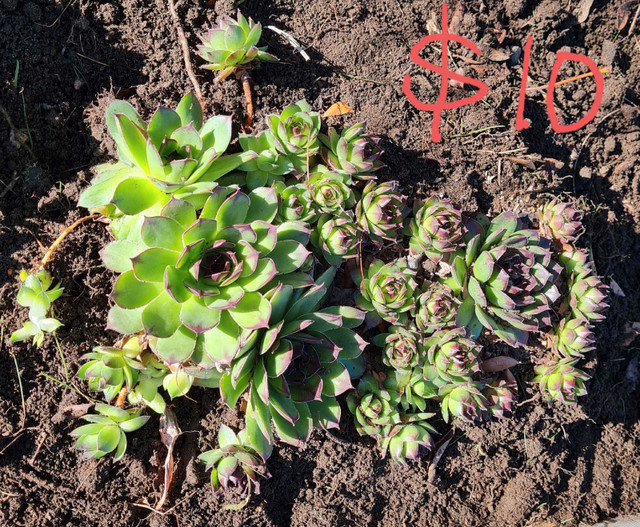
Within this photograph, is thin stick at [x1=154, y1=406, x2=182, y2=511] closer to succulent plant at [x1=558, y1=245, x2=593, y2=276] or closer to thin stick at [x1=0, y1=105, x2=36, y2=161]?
thin stick at [x1=0, y1=105, x2=36, y2=161]

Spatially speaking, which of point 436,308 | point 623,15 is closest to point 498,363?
point 436,308

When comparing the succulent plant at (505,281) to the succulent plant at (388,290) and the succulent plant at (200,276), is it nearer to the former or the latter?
the succulent plant at (388,290)

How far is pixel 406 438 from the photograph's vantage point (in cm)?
235

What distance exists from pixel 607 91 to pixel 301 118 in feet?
6.82

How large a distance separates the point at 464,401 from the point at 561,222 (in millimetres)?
1017

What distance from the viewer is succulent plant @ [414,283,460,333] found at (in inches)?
89.7

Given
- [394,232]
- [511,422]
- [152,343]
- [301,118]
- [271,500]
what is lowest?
[271,500]

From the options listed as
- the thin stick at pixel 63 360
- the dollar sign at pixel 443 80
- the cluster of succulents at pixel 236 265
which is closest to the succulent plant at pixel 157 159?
the cluster of succulents at pixel 236 265

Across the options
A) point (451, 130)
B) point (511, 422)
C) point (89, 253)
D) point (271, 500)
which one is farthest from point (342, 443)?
point (451, 130)

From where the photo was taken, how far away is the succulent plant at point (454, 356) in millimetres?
2250

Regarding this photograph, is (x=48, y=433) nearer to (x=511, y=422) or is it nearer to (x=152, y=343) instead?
(x=152, y=343)

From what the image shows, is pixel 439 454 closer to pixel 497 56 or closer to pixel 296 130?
pixel 296 130

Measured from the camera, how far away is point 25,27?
243 cm

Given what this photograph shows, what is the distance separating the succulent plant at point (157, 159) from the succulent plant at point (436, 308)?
3.40 ft
